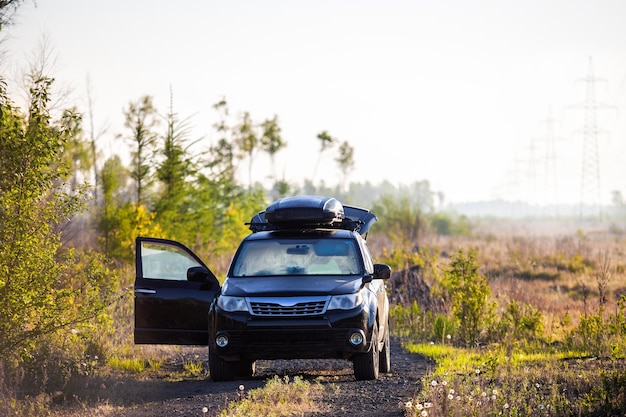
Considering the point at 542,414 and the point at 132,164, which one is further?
the point at 132,164

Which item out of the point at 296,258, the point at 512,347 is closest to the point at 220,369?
the point at 296,258

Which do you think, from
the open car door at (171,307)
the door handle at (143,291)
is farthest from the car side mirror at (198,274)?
the door handle at (143,291)

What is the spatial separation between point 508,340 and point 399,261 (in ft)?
40.9

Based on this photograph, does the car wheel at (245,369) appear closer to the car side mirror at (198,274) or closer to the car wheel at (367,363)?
the car side mirror at (198,274)

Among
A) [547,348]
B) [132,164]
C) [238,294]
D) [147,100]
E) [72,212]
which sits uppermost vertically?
[147,100]

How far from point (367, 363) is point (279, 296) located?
142 centimetres

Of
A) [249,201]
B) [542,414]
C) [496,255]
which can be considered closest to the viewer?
[542,414]

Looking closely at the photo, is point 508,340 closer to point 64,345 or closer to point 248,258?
point 248,258

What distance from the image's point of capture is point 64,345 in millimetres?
12820

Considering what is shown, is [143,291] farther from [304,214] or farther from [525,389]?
[525,389]

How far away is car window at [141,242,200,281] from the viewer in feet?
41.9

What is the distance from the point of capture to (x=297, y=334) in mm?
10859

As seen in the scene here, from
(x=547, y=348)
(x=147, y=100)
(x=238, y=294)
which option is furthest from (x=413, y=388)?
(x=147, y=100)

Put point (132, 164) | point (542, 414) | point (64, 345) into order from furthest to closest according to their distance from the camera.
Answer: point (132, 164) → point (64, 345) → point (542, 414)
